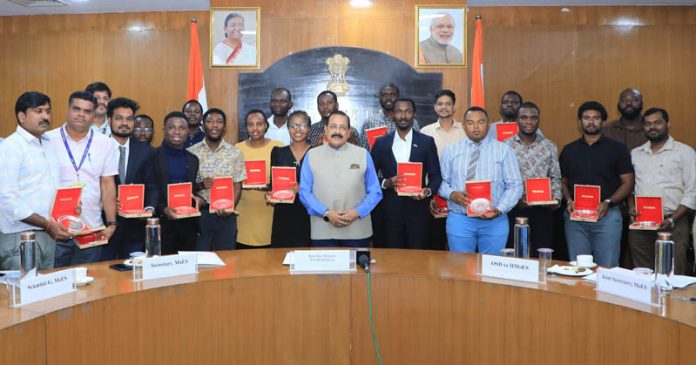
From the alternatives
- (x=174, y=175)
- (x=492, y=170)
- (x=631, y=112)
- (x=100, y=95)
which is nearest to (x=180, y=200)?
(x=174, y=175)

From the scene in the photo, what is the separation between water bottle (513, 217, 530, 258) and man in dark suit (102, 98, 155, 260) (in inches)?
101

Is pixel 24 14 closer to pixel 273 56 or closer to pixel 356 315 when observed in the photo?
pixel 273 56

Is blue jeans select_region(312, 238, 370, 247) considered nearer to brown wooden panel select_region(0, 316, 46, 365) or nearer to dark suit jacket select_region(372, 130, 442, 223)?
dark suit jacket select_region(372, 130, 442, 223)

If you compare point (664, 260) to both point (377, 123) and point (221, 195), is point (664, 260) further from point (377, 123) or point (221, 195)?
point (377, 123)

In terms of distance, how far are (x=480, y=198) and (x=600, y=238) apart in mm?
1131

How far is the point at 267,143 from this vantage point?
5.41m

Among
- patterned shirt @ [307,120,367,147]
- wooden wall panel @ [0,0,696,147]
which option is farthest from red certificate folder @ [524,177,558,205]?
wooden wall panel @ [0,0,696,147]

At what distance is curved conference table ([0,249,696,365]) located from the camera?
247 centimetres

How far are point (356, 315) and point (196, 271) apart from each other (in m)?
0.83

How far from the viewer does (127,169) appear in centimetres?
460

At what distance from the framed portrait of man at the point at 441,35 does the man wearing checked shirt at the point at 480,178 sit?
2644mm

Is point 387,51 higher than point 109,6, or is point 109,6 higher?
point 109,6

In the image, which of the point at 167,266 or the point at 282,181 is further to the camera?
the point at 282,181

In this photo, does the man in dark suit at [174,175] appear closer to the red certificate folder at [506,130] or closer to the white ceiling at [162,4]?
the red certificate folder at [506,130]
